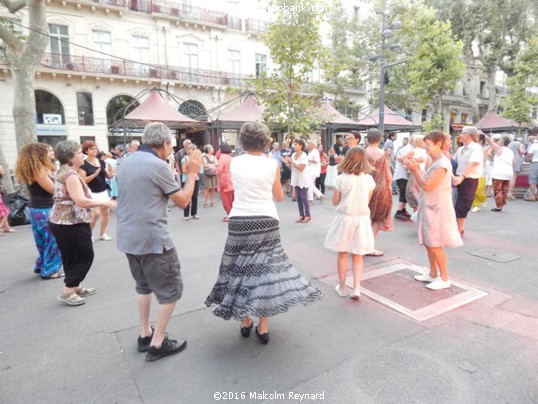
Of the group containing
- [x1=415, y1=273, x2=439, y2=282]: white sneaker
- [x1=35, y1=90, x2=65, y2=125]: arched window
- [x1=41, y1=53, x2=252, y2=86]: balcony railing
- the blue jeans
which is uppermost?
[x1=41, y1=53, x2=252, y2=86]: balcony railing

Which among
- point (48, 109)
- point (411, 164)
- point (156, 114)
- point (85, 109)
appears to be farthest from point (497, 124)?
point (48, 109)

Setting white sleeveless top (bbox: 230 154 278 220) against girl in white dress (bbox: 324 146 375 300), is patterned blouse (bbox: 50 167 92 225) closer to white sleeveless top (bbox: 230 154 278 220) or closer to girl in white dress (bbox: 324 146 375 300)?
white sleeveless top (bbox: 230 154 278 220)

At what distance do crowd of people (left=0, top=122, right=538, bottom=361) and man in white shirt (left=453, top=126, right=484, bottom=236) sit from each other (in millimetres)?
17

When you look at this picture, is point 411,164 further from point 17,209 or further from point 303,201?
point 17,209

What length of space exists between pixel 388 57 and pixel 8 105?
980 inches

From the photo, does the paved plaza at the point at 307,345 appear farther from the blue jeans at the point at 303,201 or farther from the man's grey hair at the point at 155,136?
the blue jeans at the point at 303,201

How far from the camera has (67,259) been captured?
3.82 meters

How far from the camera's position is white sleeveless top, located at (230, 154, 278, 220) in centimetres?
282

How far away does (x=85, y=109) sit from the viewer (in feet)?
69.3

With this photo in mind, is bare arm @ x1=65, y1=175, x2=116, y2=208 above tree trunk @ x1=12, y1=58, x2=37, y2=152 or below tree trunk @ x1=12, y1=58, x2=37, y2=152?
below

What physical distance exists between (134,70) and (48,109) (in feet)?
17.7

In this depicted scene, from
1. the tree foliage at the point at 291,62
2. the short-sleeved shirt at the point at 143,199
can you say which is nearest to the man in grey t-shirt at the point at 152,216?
the short-sleeved shirt at the point at 143,199

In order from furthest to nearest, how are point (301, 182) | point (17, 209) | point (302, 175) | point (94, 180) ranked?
point (17, 209)
point (301, 182)
point (302, 175)
point (94, 180)

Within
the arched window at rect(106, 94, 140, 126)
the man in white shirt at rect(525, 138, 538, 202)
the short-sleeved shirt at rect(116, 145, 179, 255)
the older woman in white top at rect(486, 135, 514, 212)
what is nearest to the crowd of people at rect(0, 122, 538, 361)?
the short-sleeved shirt at rect(116, 145, 179, 255)
